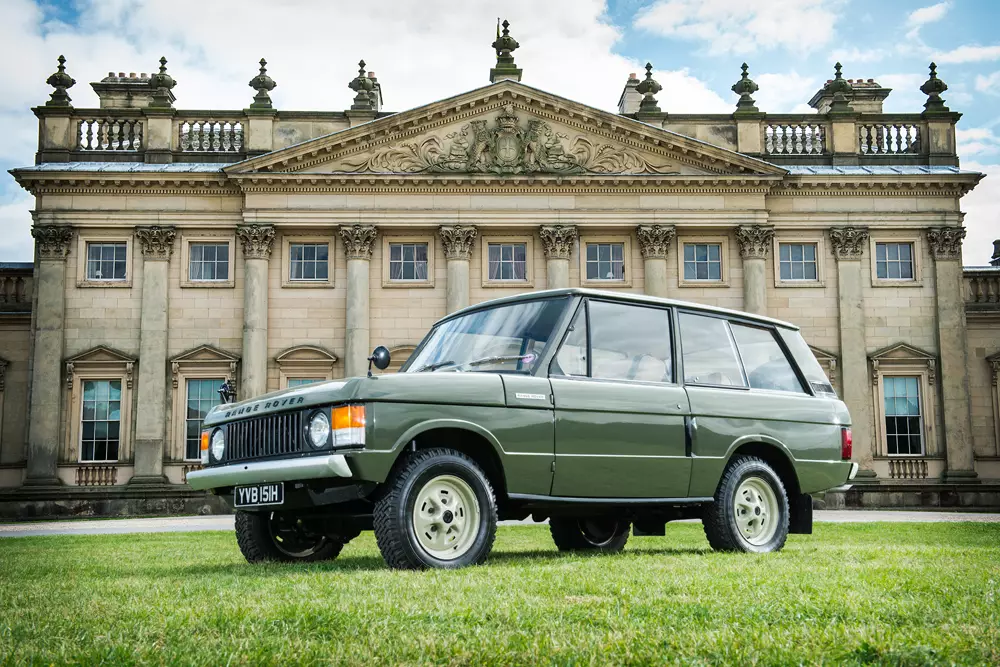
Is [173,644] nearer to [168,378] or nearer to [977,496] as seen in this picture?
[168,378]

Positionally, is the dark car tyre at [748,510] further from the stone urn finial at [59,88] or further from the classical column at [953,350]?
the stone urn finial at [59,88]

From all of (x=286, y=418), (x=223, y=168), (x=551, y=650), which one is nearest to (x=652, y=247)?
(x=223, y=168)

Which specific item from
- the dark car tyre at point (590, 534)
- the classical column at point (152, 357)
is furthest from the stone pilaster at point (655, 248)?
the dark car tyre at point (590, 534)

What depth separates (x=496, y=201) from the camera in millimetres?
32844

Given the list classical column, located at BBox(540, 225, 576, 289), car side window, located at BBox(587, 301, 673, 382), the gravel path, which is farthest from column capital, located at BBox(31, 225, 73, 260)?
car side window, located at BBox(587, 301, 673, 382)

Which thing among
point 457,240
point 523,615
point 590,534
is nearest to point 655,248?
point 457,240

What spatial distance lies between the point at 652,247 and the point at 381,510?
26.7m

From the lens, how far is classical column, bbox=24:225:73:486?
1225 inches

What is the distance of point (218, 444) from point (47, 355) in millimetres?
26287

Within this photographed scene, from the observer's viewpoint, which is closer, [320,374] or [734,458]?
[734,458]

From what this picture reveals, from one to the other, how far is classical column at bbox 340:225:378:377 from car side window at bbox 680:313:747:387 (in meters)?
22.8

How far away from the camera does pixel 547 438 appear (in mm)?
7719

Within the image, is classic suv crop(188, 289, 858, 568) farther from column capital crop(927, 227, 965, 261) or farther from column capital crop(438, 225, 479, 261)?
column capital crop(927, 227, 965, 261)

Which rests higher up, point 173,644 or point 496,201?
point 496,201
